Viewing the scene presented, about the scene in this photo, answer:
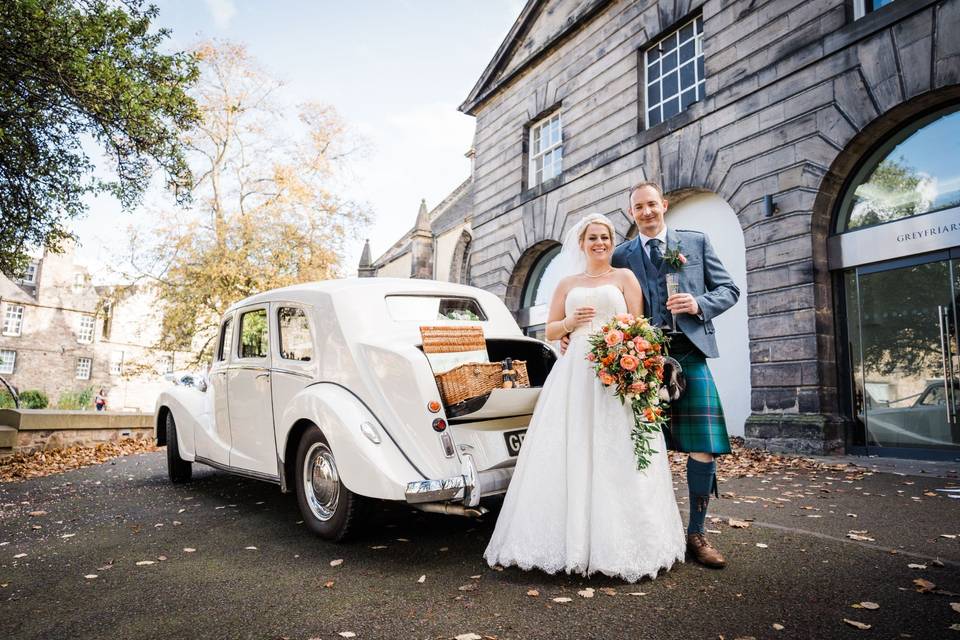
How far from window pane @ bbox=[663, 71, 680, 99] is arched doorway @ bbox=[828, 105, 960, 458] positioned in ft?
13.3

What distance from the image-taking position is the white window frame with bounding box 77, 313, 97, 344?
36697 mm

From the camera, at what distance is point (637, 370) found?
9.69ft

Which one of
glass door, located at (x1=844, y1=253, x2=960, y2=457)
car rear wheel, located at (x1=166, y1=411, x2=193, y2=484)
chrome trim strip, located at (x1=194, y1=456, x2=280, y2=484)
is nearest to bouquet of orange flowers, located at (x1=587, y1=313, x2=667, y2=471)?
chrome trim strip, located at (x1=194, y1=456, x2=280, y2=484)

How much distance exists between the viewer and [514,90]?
15438 millimetres

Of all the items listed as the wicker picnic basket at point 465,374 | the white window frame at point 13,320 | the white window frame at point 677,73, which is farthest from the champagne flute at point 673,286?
the white window frame at point 13,320

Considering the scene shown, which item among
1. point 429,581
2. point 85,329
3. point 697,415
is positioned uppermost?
point 85,329

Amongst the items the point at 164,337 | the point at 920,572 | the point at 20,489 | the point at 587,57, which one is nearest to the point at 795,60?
the point at 587,57

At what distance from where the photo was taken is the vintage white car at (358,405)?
11.2ft

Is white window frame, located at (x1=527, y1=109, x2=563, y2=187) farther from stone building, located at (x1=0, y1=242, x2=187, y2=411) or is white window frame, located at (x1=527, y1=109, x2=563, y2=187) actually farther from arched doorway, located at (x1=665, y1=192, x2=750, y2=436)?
stone building, located at (x1=0, y1=242, x2=187, y2=411)

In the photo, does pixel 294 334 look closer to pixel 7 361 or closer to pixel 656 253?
pixel 656 253

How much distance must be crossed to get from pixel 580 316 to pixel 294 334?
2340mm

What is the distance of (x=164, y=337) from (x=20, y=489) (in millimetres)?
14649

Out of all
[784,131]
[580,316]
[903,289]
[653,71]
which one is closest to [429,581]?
[580,316]

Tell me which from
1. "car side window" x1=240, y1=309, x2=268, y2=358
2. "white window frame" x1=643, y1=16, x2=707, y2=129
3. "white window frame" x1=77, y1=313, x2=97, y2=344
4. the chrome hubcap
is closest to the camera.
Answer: the chrome hubcap
